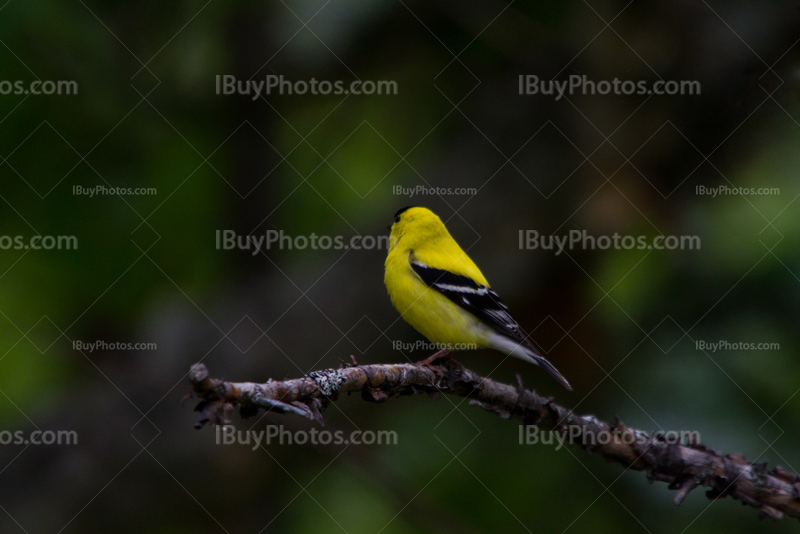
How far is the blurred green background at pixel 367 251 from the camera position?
13.6 feet

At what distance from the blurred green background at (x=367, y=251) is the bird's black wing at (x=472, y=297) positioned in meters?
0.20

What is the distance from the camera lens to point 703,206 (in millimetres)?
4492

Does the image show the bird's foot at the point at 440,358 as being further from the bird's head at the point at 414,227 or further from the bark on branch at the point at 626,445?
the bird's head at the point at 414,227

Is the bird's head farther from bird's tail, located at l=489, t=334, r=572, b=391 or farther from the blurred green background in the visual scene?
bird's tail, located at l=489, t=334, r=572, b=391

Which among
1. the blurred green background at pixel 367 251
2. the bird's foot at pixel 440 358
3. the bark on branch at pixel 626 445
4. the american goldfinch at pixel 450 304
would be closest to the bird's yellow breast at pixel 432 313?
the american goldfinch at pixel 450 304

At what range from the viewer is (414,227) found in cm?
523

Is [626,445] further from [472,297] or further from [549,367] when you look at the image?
[472,297]

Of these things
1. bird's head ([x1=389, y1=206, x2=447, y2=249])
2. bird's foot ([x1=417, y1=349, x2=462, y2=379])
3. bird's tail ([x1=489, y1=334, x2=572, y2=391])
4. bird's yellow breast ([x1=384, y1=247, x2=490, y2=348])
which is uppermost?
bird's head ([x1=389, y1=206, x2=447, y2=249])

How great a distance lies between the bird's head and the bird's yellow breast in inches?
16.8

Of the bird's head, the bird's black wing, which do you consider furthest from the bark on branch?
the bird's head

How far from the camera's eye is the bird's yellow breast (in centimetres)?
458

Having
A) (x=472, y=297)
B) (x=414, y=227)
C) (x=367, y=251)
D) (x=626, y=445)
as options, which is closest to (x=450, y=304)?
(x=472, y=297)

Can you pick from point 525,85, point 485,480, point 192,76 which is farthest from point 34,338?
point 525,85

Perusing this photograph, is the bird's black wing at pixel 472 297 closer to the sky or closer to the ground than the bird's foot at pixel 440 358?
closer to the sky
